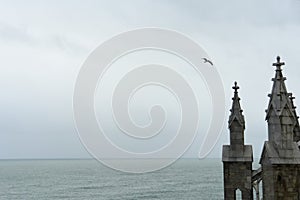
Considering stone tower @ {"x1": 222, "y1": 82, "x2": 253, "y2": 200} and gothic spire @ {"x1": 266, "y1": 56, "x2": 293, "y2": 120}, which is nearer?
gothic spire @ {"x1": 266, "y1": 56, "x2": 293, "y2": 120}

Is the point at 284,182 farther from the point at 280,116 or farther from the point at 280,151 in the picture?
the point at 280,116

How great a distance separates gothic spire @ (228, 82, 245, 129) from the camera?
14.6 meters

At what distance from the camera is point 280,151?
36.6 feet

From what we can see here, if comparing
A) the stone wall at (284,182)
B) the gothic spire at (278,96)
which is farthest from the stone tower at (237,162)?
the stone wall at (284,182)

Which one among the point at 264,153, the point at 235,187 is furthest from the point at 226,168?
the point at 264,153

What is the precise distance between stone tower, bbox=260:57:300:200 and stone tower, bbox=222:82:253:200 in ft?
9.52

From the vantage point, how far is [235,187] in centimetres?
1461

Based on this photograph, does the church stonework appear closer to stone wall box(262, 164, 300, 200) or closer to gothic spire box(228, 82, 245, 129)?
stone wall box(262, 164, 300, 200)

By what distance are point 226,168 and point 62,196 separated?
86.4 m

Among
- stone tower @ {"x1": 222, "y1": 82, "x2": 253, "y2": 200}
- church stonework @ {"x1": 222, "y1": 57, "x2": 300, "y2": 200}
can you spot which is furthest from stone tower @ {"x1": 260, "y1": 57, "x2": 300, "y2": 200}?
stone tower @ {"x1": 222, "y1": 82, "x2": 253, "y2": 200}

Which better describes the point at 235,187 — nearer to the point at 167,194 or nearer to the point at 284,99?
the point at 284,99

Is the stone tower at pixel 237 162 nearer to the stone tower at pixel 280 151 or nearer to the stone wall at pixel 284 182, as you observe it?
the stone tower at pixel 280 151

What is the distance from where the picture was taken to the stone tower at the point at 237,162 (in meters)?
14.5

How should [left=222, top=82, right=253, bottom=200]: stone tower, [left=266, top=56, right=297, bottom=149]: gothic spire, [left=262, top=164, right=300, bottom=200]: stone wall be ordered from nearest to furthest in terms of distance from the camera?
1. [left=262, top=164, right=300, bottom=200]: stone wall
2. [left=266, top=56, right=297, bottom=149]: gothic spire
3. [left=222, top=82, right=253, bottom=200]: stone tower
